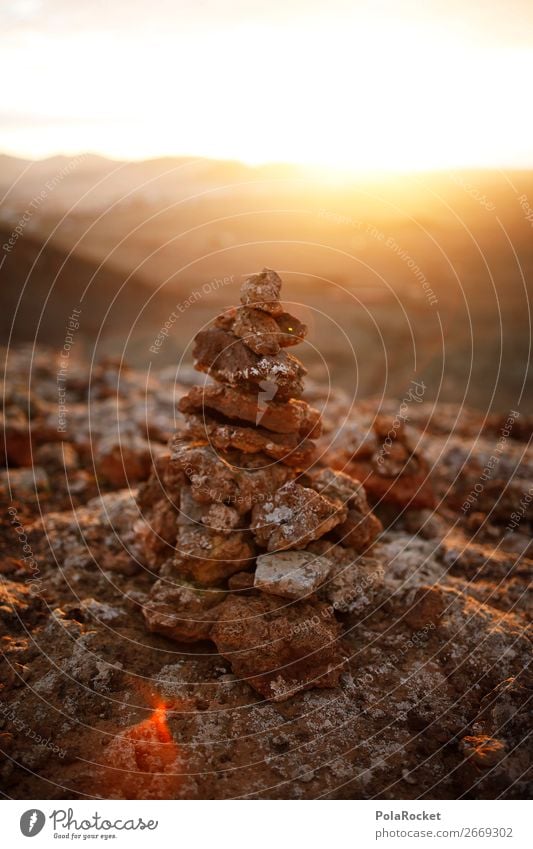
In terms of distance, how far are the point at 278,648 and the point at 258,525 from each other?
57.0 inches

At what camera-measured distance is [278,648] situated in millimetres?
5641

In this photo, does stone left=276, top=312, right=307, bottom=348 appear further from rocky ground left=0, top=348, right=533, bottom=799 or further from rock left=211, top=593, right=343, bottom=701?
rock left=211, top=593, right=343, bottom=701

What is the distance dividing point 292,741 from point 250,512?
2.61 meters

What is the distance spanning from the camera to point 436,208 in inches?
1427

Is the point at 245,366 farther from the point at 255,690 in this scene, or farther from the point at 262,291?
the point at 255,690

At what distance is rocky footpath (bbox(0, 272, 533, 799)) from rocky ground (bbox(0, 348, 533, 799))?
2 centimetres

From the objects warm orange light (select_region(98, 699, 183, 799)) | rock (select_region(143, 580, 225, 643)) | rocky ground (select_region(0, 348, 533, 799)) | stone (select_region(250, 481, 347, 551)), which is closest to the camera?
warm orange light (select_region(98, 699, 183, 799))

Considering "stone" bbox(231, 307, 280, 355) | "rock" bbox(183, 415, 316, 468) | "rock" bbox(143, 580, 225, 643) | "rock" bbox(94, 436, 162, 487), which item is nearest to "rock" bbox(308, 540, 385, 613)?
"rock" bbox(183, 415, 316, 468)

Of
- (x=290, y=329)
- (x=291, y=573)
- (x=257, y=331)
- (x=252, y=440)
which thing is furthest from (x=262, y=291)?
(x=291, y=573)

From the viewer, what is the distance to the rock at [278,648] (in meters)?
5.63

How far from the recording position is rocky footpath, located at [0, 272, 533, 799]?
198 inches

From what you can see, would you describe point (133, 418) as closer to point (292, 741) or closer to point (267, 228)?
point (292, 741)

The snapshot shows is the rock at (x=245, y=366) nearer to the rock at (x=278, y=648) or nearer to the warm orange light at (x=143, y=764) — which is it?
the rock at (x=278, y=648)
